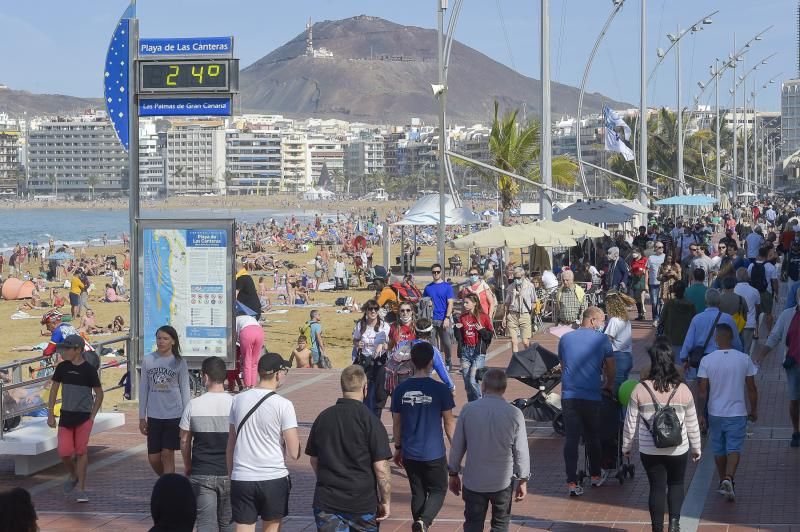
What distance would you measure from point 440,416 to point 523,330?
30.1 ft

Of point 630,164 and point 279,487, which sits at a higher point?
point 630,164

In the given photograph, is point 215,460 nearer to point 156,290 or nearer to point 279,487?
point 279,487

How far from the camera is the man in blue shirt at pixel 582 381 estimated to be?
9.16 meters

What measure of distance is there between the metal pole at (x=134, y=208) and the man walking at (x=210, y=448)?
18.7 feet

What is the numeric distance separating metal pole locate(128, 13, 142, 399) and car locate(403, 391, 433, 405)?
5926 millimetres

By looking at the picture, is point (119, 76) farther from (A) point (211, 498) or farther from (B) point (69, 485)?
(A) point (211, 498)

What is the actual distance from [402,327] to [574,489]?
277 centimetres

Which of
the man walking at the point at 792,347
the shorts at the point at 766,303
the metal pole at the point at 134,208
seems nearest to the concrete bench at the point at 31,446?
the metal pole at the point at 134,208

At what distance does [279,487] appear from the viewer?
6.80 m

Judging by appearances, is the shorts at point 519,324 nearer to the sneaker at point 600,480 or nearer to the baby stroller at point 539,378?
the baby stroller at point 539,378

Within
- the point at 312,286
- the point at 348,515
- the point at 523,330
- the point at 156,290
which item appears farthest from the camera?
the point at 312,286

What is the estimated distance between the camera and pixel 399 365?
9.62 m

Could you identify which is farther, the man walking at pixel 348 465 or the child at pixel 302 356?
the child at pixel 302 356

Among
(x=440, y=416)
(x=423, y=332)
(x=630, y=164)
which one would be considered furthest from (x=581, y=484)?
(x=630, y=164)
